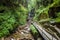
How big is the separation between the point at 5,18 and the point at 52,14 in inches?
235

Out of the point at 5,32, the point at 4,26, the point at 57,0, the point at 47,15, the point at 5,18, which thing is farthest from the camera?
the point at 47,15

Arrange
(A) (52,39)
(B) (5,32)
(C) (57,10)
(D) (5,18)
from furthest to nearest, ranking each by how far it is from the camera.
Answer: (C) (57,10) → (D) (5,18) → (B) (5,32) → (A) (52,39)

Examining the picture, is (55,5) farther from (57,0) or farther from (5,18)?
(5,18)

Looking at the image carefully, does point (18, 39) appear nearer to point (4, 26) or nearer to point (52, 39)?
point (4, 26)

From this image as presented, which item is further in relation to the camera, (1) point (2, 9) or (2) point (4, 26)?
(1) point (2, 9)

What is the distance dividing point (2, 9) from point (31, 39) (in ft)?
18.1

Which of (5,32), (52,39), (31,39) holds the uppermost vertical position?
(52,39)

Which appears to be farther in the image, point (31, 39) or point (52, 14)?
point (52, 14)

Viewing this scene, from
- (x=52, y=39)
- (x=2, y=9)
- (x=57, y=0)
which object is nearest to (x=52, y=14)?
(x=57, y=0)

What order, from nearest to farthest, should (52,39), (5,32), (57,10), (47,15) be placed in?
(52,39), (5,32), (57,10), (47,15)

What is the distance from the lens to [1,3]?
49.6 ft

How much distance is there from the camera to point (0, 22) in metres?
11.7

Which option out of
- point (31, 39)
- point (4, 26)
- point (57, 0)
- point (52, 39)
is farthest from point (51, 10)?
point (52, 39)

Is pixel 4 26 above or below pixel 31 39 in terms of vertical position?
above
